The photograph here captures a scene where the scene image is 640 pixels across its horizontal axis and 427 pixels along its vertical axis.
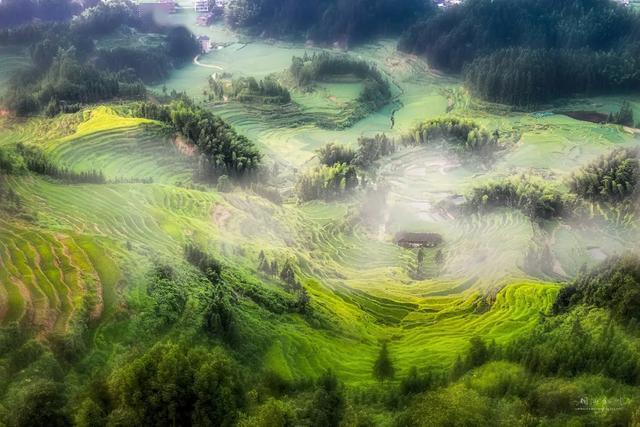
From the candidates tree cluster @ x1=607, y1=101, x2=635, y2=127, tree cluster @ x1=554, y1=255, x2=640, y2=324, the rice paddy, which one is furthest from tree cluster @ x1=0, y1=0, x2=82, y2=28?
tree cluster @ x1=554, y1=255, x2=640, y2=324

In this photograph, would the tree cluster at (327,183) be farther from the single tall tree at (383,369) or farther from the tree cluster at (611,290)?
the single tall tree at (383,369)

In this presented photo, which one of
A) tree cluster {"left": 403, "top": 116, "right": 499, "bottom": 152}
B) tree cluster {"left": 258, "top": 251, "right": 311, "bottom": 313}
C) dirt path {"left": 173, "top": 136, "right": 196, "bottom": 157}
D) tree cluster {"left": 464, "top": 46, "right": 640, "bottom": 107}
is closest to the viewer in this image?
tree cluster {"left": 258, "top": 251, "right": 311, "bottom": 313}

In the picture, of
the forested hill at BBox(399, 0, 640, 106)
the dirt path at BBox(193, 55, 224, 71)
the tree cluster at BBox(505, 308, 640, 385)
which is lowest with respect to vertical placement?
the tree cluster at BBox(505, 308, 640, 385)

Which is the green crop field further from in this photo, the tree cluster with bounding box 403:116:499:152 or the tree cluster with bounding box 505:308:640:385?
the tree cluster with bounding box 403:116:499:152

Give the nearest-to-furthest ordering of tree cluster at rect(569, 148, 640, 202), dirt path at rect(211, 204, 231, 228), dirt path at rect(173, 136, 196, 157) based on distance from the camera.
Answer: dirt path at rect(211, 204, 231, 228), tree cluster at rect(569, 148, 640, 202), dirt path at rect(173, 136, 196, 157)

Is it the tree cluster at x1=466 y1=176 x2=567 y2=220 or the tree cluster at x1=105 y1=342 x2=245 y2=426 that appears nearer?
the tree cluster at x1=105 y1=342 x2=245 y2=426

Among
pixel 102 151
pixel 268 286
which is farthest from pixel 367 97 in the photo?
pixel 268 286

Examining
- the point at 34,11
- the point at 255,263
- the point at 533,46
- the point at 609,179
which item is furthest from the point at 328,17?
the point at 255,263

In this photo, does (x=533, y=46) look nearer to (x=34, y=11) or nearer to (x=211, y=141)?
(x=211, y=141)
